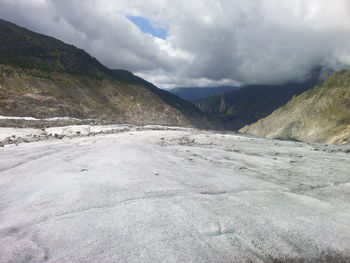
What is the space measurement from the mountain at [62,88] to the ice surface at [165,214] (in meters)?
70.8

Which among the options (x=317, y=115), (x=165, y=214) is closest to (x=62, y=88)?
(x=317, y=115)

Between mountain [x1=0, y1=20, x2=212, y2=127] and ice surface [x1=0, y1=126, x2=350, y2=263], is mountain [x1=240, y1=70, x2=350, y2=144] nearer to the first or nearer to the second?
mountain [x1=0, y1=20, x2=212, y2=127]

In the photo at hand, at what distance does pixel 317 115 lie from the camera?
118 m

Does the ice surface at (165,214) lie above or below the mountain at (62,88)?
below

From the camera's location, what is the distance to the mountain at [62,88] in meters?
89.4

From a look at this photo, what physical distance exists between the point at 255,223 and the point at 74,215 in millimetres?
4616

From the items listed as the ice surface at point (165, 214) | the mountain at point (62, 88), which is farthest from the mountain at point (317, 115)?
the ice surface at point (165, 214)

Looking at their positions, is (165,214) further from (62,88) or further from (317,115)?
(317,115)

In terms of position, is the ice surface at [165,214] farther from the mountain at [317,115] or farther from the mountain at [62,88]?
the mountain at [317,115]

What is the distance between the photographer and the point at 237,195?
1064 centimetres

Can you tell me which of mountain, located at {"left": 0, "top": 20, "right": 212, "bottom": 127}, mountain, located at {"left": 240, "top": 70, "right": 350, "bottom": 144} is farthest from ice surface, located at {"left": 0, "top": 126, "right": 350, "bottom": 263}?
mountain, located at {"left": 240, "top": 70, "right": 350, "bottom": 144}

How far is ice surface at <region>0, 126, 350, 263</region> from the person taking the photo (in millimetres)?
6927

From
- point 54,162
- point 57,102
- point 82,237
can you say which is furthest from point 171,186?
point 57,102

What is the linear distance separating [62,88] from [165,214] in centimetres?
10959
